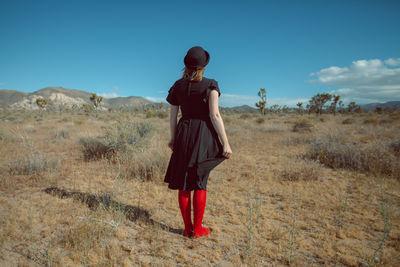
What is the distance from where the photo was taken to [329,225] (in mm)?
2705

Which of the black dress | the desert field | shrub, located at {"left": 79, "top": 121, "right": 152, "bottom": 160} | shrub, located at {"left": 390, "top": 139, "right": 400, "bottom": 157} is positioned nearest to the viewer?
the black dress

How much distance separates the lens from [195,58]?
1.86 meters

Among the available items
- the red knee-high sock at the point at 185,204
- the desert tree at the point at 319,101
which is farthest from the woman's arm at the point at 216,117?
the desert tree at the point at 319,101

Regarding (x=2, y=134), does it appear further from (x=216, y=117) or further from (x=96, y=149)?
(x=216, y=117)

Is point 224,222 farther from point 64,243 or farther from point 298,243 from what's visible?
point 64,243

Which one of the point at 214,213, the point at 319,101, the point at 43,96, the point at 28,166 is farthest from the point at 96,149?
the point at 43,96

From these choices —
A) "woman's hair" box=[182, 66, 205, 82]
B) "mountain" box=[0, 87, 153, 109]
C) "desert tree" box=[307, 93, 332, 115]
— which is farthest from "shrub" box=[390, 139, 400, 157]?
"mountain" box=[0, 87, 153, 109]

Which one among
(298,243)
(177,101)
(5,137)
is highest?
(177,101)

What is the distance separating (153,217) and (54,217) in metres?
1.33

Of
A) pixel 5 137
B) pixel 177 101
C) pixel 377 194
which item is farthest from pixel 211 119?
pixel 5 137

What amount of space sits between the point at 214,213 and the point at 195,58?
229 centimetres

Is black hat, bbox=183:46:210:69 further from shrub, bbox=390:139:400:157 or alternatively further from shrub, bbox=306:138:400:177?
shrub, bbox=390:139:400:157

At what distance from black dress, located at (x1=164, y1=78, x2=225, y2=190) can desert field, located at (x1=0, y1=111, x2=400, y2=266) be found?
0.83 m

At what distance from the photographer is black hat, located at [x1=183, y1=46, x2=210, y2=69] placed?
6.11ft
